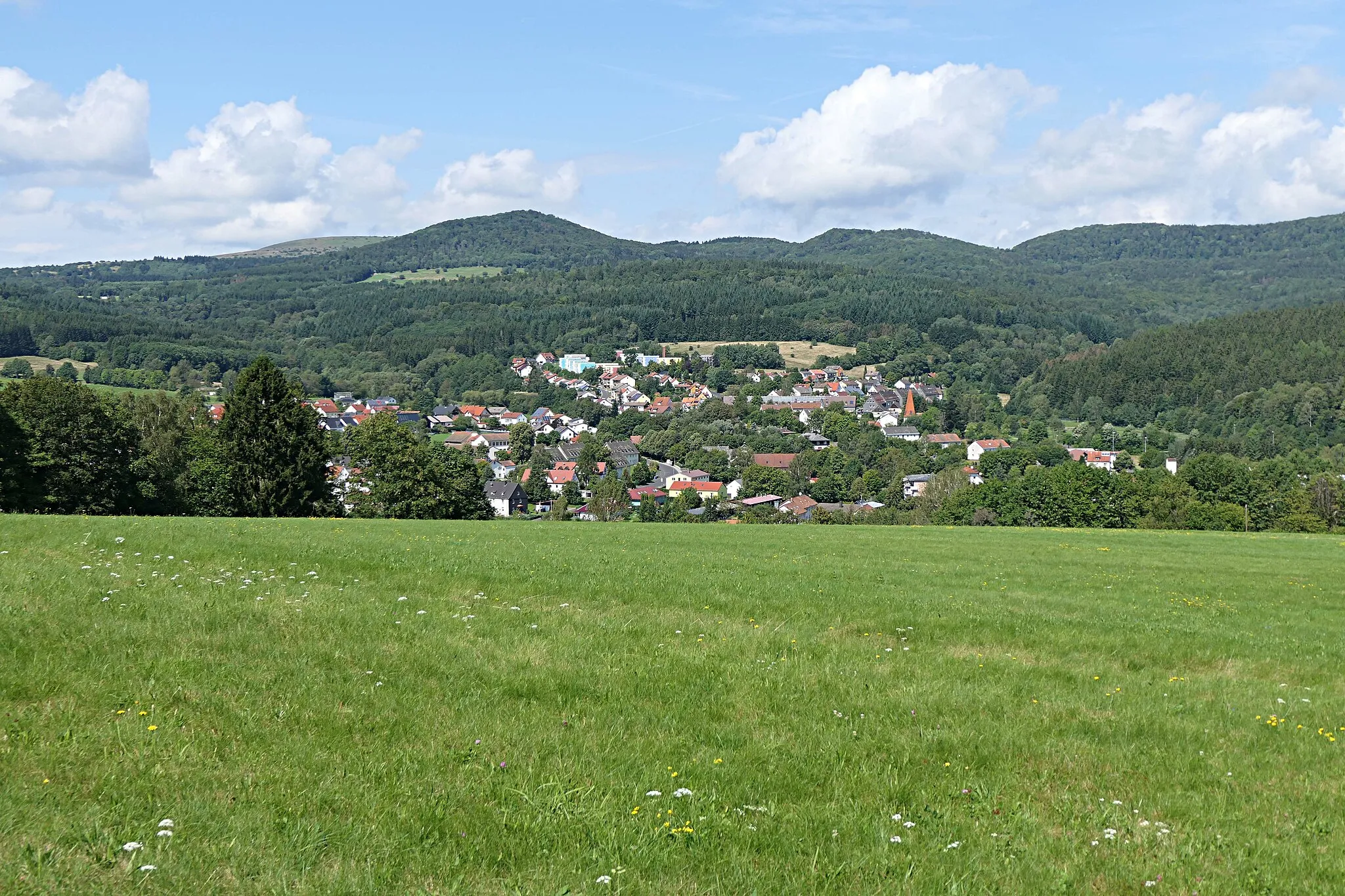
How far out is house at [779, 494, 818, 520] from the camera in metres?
131

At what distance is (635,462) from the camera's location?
180125 millimetres

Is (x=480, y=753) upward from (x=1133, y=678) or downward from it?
upward

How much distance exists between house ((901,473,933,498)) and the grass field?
114820 millimetres

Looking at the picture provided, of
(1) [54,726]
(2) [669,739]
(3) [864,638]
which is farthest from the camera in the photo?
(3) [864,638]

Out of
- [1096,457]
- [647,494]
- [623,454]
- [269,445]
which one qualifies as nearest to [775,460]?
[623,454]

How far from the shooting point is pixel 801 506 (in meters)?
137

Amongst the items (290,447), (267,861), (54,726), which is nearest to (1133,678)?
(267,861)

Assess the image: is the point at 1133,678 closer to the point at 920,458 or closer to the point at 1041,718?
the point at 1041,718

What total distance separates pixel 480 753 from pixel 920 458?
15695cm

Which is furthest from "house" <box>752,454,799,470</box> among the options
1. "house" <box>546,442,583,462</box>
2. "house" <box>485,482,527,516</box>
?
"house" <box>485,482,527,516</box>

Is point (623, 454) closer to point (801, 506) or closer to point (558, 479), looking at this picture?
point (558, 479)

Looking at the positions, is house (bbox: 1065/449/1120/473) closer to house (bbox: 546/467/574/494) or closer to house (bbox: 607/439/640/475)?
house (bbox: 607/439/640/475)

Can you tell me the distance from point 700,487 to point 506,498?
1231 inches

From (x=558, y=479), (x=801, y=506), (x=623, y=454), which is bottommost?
(x=801, y=506)
